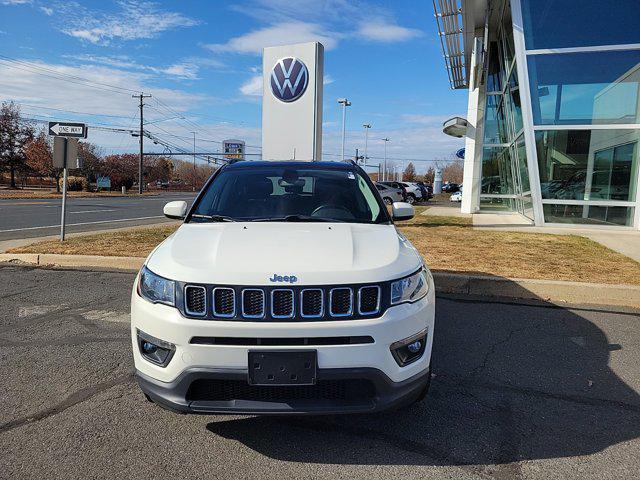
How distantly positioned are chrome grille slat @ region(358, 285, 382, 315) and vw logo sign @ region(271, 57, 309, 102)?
1117cm

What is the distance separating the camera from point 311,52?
1267cm

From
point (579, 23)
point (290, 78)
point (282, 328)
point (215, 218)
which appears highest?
point (579, 23)

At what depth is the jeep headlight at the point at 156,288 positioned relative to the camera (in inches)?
102

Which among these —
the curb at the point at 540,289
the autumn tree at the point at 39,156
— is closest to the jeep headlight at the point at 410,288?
the curb at the point at 540,289

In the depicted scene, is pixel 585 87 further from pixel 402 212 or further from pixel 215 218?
pixel 215 218

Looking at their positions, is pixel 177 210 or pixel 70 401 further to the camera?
pixel 177 210

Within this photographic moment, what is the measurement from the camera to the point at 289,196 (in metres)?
4.12

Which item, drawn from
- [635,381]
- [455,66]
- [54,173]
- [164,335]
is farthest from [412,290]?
[54,173]

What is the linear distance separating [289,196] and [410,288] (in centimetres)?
173

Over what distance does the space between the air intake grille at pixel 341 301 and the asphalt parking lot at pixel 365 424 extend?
0.81 metres

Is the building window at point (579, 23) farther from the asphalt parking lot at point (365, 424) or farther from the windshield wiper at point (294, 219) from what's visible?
the windshield wiper at point (294, 219)

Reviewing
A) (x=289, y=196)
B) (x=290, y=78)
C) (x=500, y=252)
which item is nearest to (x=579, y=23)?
(x=290, y=78)

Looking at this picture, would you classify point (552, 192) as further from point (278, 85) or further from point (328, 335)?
point (328, 335)

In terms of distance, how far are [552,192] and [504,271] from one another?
8721 millimetres
